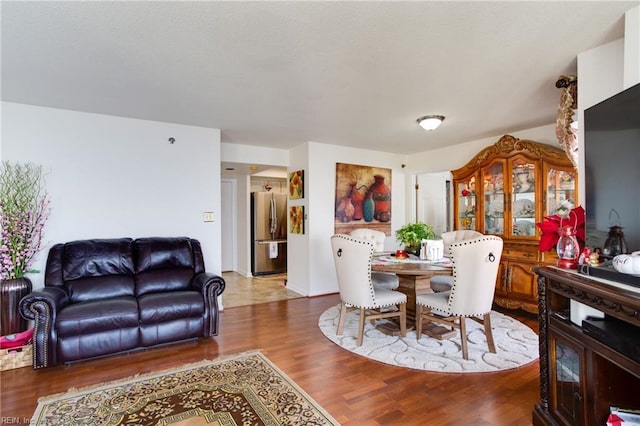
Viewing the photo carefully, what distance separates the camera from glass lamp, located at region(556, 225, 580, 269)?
1.89m

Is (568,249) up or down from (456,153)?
down

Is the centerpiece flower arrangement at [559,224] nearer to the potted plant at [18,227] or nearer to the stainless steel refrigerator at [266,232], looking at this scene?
the potted plant at [18,227]

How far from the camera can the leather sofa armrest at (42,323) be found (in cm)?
266

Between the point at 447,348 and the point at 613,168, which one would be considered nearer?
the point at 613,168

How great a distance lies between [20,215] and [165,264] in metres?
1.36

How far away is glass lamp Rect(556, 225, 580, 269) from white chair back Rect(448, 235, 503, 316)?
85cm

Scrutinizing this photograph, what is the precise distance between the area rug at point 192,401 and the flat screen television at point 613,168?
6.30 feet

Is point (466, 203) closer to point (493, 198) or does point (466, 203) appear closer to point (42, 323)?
point (493, 198)

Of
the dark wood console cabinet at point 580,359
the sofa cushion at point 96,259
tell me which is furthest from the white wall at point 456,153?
the sofa cushion at point 96,259

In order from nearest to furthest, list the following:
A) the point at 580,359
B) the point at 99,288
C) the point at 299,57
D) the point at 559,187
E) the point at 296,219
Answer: the point at 580,359 < the point at 299,57 < the point at 99,288 < the point at 559,187 < the point at 296,219

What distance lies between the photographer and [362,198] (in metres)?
5.73

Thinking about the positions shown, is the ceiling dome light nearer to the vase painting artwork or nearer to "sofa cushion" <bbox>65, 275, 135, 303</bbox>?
the vase painting artwork

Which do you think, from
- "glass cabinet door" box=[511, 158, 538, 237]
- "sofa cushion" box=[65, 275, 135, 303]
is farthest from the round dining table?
"sofa cushion" box=[65, 275, 135, 303]

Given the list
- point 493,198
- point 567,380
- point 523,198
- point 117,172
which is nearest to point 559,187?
point 523,198
